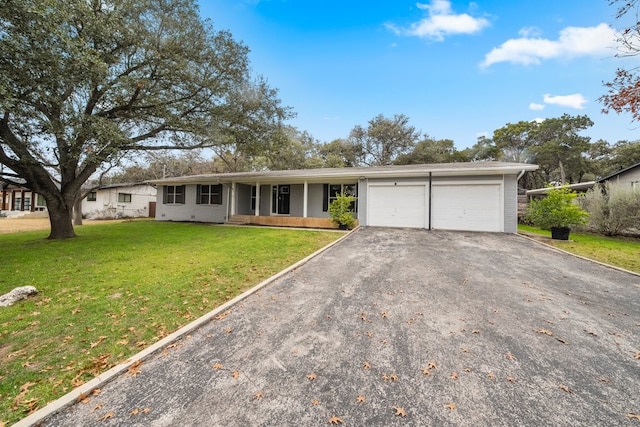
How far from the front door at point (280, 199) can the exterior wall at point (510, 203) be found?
1044 cm

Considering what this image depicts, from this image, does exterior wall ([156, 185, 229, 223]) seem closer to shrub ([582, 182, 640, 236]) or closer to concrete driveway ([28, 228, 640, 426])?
concrete driveway ([28, 228, 640, 426])

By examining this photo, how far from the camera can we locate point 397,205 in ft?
40.6

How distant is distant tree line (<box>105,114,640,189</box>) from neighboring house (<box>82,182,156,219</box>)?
12.4ft

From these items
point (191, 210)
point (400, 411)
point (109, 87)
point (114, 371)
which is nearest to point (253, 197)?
point (191, 210)

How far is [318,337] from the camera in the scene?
3.27m

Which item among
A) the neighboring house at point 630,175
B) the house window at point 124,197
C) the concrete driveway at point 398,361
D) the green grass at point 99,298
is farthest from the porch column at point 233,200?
the neighboring house at point 630,175

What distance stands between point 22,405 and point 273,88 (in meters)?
12.5

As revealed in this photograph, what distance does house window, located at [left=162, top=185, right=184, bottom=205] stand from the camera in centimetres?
1734

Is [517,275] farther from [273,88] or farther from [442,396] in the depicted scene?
[273,88]

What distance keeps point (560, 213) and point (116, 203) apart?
30.3 m

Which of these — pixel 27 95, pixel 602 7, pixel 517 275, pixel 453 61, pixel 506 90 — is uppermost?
pixel 453 61

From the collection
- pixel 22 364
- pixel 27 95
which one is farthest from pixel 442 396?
pixel 27 95

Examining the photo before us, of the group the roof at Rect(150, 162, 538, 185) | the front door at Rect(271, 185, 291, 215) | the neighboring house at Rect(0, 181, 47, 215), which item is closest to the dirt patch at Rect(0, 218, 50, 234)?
the roof at Rect(150, 162, 538, 185)

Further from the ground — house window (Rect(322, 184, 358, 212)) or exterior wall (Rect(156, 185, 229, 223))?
house window (Rect(322, 184, 358, 212))
